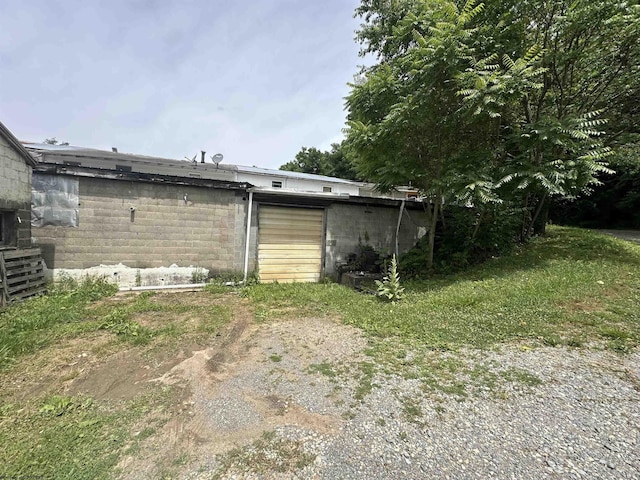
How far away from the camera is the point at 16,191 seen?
5016 mm

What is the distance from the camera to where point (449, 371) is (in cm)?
309

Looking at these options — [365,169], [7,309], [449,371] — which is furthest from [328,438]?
[365,169]

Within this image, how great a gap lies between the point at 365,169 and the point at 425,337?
188 inches

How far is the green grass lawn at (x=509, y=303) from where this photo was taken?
12.7 feet

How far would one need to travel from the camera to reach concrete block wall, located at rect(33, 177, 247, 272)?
18.9ft

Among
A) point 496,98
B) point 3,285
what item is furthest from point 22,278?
point 496,98

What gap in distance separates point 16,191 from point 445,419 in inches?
290

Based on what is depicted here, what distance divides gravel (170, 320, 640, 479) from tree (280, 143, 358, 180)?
23.4 m

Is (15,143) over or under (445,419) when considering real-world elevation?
over

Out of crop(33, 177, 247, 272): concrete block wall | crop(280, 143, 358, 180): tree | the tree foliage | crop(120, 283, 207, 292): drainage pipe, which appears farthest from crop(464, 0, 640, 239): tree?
crop(280, 143, 358, 180): tree

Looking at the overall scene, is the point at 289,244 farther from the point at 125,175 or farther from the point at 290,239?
the point at 125,175

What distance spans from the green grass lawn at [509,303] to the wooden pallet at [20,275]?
3888mm

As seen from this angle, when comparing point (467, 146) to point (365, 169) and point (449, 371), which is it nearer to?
point (365, 169)

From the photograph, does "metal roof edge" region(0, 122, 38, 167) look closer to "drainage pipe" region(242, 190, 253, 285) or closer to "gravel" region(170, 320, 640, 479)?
"drainage pipe" region(242, 190, 253, 285)
